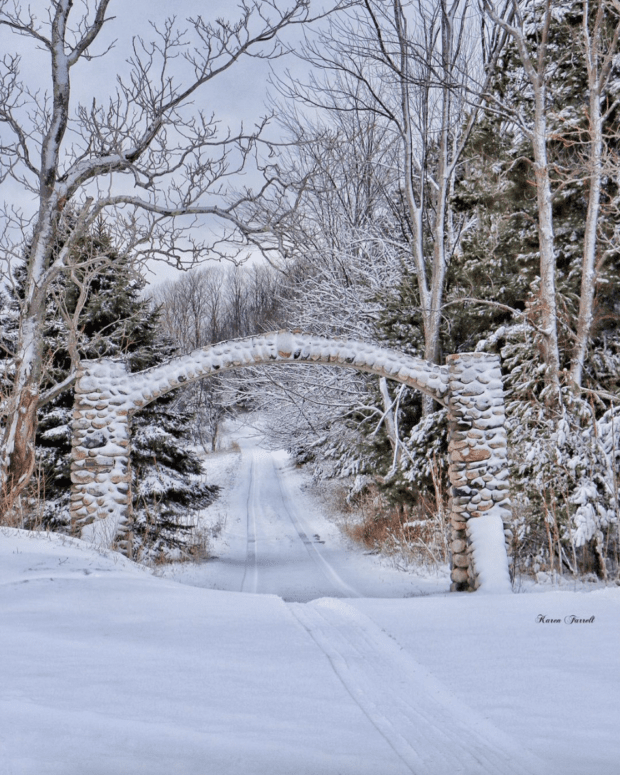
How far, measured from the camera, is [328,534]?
55.0ft

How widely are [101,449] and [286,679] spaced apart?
6.21 m

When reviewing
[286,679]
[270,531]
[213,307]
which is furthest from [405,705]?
[213,307]

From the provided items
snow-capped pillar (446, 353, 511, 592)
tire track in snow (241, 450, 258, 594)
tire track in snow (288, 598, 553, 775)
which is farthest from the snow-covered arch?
tire track in snow (288, 598, 553, 775)

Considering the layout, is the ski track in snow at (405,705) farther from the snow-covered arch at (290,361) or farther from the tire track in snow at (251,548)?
the tire track in snow at (251,548)

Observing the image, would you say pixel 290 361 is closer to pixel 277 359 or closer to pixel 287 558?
pixel 277 359

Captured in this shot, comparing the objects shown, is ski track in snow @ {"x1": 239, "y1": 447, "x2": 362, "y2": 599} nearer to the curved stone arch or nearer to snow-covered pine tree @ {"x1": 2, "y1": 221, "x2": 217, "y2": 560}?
snow-covered pine tree @ {"x1": 2, "y1": 221, "x2": 217, "y2": 560}

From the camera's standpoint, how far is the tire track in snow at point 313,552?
10180mm

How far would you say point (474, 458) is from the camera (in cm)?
879

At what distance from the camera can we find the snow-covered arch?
28.6 feet

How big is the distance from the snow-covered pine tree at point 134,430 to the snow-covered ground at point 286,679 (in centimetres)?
614

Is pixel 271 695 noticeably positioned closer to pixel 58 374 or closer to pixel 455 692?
pixel 455 692

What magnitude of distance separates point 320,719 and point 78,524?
6.79 metres

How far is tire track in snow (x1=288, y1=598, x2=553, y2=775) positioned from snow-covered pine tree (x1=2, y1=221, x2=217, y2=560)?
315 inches

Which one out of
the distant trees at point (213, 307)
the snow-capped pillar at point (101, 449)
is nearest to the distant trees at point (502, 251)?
the snow-capped pillar at point (101, 449)
